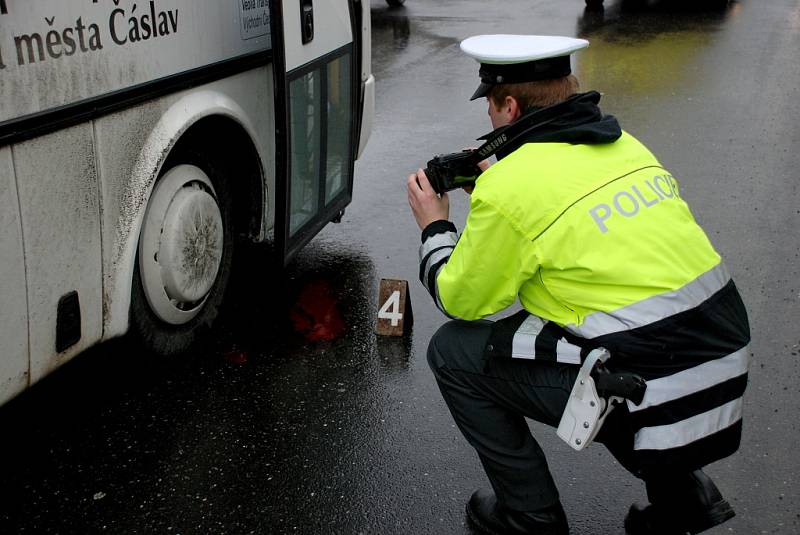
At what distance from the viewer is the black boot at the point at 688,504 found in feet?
8.89

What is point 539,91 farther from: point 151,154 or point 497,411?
point 151,154

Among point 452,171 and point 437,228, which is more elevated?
point 452,171

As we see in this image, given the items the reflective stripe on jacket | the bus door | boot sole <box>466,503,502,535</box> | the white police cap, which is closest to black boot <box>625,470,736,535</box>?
the reflective stripe on jacket

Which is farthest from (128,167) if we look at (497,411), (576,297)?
(576,297)

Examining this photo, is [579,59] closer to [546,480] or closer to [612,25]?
[612,25]

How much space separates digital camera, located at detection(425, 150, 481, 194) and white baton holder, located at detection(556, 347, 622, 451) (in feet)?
2.58

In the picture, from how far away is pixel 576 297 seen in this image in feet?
8.21

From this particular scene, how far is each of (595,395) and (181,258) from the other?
1934mm

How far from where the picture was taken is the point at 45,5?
9.21 ft

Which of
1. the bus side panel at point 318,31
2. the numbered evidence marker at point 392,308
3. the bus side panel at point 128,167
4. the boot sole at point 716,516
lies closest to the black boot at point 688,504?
the boot sole at point 716,516

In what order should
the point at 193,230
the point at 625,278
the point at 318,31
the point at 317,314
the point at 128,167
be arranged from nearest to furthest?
1. the point at 625,278
2. the point at 128,167
3. the point at 193,230
4. the point at 318,31
5. the point at 317,314

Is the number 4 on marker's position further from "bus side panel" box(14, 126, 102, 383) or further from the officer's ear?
the officer's ear

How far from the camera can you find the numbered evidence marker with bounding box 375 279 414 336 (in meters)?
4.35

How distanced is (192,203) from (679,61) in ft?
28.1
